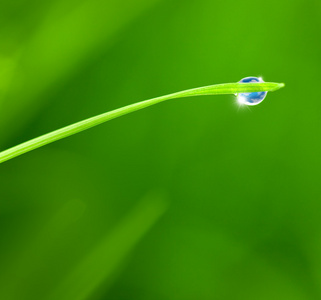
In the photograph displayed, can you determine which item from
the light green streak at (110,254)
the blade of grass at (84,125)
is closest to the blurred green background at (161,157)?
the light green streak at (110,254)

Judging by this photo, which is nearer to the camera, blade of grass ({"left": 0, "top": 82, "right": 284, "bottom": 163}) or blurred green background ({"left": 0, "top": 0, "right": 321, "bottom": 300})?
blade of grass ({"left": 0, "top": 82, "right": 284, "bottom": 163})

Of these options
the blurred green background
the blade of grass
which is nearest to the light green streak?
the blurred green background


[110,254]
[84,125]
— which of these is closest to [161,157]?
[110,254]

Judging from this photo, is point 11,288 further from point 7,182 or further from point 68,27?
point 68,27

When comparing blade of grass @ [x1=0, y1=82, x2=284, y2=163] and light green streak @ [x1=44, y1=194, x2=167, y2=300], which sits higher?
blade of grass @ [x1=0, y1=82, x2=284, y2=163]

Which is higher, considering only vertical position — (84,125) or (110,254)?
(84,125)

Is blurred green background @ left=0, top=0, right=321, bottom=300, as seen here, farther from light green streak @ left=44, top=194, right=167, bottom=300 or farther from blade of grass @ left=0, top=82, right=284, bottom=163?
blade of grass @ left=0, top=82, right=284, bottom=163

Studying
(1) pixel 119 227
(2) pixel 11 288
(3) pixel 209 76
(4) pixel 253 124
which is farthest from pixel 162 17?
(2) pixel 11 288

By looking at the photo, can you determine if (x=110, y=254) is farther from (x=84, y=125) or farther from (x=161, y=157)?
(x=84, y=125)
